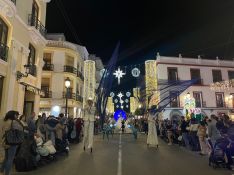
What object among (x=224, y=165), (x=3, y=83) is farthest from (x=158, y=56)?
(x=224, y=165)

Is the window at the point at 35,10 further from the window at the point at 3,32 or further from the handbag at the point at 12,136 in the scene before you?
the handbag at the point at 12,136

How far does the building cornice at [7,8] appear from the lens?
461 inches

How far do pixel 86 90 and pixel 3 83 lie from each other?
1160cm

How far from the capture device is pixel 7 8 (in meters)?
12.1

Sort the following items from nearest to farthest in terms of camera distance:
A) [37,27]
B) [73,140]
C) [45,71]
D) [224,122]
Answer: [224,122], [73,140], [37,27], [45,71]

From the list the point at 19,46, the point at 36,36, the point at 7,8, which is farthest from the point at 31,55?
the point at 7,8

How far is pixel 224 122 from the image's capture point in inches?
399

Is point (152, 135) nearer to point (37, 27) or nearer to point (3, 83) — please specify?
point (3, 83)

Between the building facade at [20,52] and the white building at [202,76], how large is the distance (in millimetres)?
22514

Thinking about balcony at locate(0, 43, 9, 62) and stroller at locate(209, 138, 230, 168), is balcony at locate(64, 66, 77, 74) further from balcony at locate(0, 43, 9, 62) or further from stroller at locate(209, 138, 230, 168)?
stroller at locate(209, 138, 230, 168)

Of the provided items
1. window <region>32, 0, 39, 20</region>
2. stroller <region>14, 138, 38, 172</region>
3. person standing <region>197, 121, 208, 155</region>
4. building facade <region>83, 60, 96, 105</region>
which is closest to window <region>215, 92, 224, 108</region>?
building facade <region>83, 60, 96, 105</region>

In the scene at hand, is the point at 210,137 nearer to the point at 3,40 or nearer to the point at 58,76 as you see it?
the point at 3,40

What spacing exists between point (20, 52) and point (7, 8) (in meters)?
2.78

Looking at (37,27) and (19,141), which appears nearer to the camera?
(19,141)
